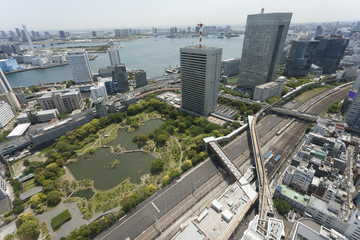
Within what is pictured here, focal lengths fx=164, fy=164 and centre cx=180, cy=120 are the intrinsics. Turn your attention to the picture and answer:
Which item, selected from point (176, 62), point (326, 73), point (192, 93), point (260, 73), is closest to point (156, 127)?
point (192, 93)

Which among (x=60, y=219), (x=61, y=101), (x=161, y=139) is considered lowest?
(x=60, y=219)

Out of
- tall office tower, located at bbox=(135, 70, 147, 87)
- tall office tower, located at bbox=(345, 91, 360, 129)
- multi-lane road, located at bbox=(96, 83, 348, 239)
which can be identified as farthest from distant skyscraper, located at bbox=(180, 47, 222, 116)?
tall office tower, located at bbox=(345, 91, 360, 129)

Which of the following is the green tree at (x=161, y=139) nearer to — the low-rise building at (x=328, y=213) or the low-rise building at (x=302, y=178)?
the low-rise building at (x=302, y=178)

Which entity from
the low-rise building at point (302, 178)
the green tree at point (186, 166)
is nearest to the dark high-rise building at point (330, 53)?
the low-rise building at point (302, 178)

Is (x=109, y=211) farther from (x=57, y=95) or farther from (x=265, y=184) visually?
(x=57, y=95)

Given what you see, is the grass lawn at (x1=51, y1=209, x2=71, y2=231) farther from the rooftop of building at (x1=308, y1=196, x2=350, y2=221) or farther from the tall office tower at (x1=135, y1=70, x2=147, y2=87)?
the tall office tower at (x1=135, y1=70, x2=147, y2=87)

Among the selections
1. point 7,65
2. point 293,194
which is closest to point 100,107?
point 293,194

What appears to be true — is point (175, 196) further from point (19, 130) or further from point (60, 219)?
point (19, 130)
